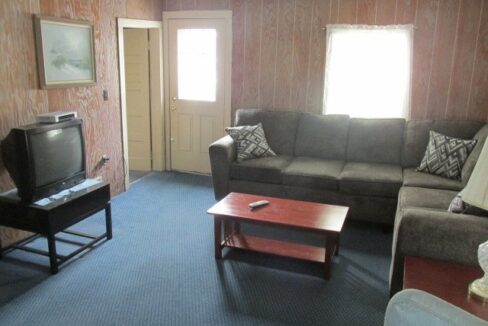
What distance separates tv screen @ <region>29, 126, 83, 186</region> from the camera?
9.93 feet

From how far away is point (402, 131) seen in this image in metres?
4.39

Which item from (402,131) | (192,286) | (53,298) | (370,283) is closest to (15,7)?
(53,298)

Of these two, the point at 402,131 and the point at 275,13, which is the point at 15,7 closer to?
the point at 275,13

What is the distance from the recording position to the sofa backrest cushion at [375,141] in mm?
4363

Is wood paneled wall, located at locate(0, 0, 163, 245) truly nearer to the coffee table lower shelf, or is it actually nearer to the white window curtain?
the coffee table lower shelf

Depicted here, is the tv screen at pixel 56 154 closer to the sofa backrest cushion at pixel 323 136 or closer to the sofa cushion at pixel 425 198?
the sofa backrest cushion at pixel 323 136

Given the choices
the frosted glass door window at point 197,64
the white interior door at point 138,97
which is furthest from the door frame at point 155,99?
the frosted glass door window at point 197,64

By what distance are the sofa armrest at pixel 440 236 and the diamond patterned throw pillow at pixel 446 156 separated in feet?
4.93

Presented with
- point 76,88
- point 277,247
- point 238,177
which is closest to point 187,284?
point 277,247

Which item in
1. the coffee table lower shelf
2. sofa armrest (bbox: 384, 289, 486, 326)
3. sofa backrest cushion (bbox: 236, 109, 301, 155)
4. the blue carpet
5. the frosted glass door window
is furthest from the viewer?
the frosted glass door window

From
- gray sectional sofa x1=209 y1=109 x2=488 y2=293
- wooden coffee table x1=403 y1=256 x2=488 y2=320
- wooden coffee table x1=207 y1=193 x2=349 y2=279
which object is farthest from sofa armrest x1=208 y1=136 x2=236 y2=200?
wooden coffee table x1=403 y1=256 x2=488 y2=320

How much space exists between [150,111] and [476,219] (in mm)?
4074

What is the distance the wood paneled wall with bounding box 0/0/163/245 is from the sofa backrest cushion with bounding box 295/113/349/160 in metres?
1.97

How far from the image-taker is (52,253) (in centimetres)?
302
